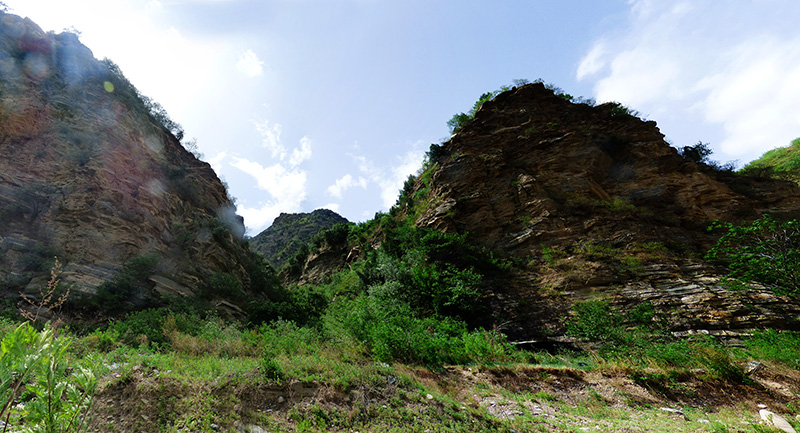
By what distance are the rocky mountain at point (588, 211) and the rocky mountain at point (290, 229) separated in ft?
124

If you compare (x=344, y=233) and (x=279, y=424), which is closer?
(x=279, y=424)

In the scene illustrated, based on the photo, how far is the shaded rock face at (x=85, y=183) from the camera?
37.4 feet

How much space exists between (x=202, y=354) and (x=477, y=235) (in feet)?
47.6

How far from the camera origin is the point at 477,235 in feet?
57.2

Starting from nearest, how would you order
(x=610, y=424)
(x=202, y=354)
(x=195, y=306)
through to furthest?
1. (x=610, y=424)
2. (x=202, y=354)
3. (x=195, y=306)

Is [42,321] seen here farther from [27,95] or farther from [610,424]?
[610,424]

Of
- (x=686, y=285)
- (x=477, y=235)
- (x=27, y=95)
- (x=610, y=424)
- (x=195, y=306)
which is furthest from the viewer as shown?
(x=477, y=235)

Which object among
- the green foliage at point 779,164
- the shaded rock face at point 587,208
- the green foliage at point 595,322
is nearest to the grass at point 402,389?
the green foliage at point 595,322

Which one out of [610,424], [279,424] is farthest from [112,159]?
[610,424]

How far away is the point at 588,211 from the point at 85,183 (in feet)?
87.4

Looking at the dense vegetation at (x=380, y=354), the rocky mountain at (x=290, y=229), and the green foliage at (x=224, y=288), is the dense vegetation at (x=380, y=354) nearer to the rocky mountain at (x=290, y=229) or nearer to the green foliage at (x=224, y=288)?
the green foliage at (x=224, y=288)

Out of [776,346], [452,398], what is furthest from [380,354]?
[776,346]

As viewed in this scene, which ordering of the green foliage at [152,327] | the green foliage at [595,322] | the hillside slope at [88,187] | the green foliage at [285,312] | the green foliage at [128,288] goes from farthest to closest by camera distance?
the green foliage at [285,312] < the hillside slope at [88,187] < the green foliage at [128,288] < the green foliage at [595,322] < the green foliage at [152,327]

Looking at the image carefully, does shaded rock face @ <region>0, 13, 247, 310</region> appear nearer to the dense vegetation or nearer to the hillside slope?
the hillside slope
